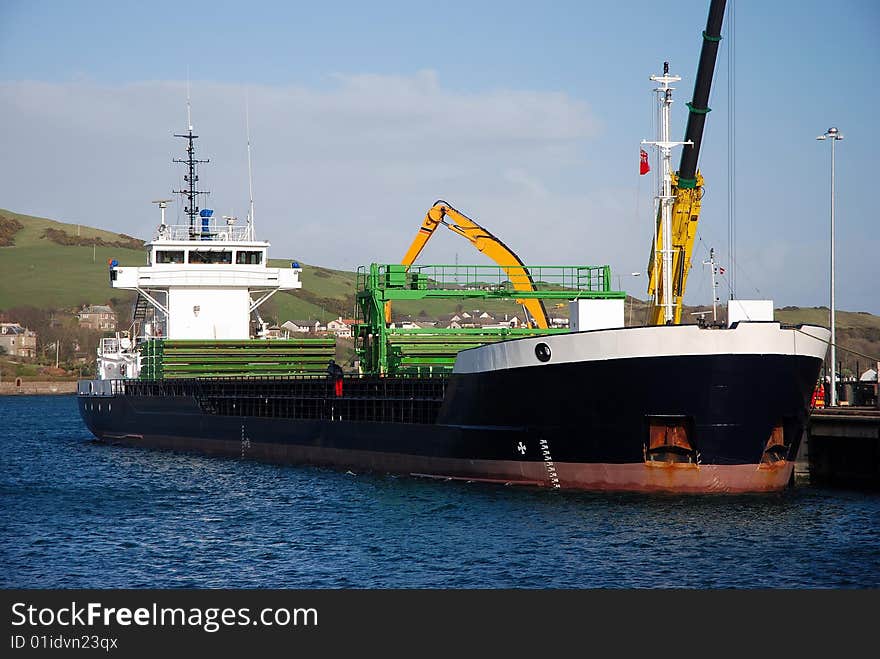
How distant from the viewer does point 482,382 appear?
26.8m

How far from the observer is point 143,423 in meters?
45.3

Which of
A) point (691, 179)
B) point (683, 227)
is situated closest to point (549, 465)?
point (683, 227)

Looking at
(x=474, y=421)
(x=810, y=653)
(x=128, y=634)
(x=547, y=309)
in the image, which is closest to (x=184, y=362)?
(x=547, y=309)

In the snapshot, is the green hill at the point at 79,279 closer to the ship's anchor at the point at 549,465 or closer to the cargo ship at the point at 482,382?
the cargo ship at the point at 482,382

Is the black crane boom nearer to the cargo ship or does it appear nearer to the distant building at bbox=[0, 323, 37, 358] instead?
the cargo ship

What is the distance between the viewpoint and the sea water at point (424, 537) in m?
18.2

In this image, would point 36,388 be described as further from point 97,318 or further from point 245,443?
point 245,443

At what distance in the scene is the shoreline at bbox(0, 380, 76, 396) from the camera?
132m

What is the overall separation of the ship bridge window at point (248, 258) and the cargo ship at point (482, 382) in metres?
0.08

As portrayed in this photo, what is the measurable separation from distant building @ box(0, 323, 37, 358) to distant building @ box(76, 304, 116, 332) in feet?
24.5

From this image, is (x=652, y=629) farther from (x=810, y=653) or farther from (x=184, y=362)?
(x=184, y=362)

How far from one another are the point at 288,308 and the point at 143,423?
309 feet

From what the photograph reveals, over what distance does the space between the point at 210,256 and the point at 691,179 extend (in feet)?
74.0

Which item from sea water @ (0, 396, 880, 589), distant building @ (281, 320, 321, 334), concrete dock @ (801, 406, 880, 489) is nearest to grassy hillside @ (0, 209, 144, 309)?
distant building @ (281, 320, 321, 334)
